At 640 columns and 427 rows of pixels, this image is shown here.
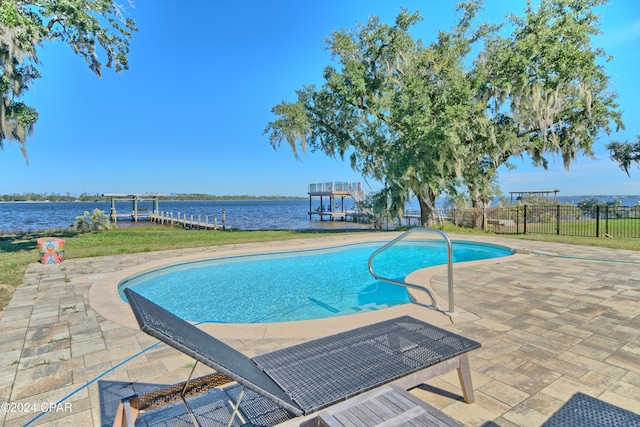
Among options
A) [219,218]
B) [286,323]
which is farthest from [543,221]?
[219,218]

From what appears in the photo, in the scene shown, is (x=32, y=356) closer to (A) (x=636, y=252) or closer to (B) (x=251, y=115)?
(A) (x=636, y=252)

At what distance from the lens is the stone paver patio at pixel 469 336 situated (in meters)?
2.13

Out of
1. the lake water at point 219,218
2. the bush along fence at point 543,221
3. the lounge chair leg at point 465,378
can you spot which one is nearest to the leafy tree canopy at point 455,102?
the bush along fence at point 543,221

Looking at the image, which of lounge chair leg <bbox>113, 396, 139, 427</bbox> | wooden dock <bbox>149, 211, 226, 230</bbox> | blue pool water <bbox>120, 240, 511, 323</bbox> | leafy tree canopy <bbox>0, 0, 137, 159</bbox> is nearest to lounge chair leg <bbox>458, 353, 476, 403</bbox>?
lounge chair leg <bbox>113, 396, 139, 427</bbox>

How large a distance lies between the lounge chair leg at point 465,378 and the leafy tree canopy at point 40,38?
1008 centimetres

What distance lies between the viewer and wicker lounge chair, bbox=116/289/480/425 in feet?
4.73

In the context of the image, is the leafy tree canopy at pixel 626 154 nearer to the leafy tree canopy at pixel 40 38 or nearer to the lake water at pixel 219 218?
the lake water at pixel 219 218

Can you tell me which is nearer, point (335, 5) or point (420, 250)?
point (420, 250)

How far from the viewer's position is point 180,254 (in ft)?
25.8

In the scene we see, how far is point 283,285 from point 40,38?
29.2 ft

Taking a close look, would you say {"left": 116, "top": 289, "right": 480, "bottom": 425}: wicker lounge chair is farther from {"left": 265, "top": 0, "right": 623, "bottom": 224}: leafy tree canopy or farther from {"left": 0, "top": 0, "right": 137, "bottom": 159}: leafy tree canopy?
{"left": 265, "top": 0, "right": 623, "bottom": 224}: leafy tree canopy

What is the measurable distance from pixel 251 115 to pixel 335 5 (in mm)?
15232

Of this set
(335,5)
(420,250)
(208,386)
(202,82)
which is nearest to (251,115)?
(202,82)

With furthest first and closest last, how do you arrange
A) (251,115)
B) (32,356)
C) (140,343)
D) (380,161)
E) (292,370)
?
1. (251,115)
2. (380,161)
3. (140,343)
4. (32,356)
5. (292,370)
